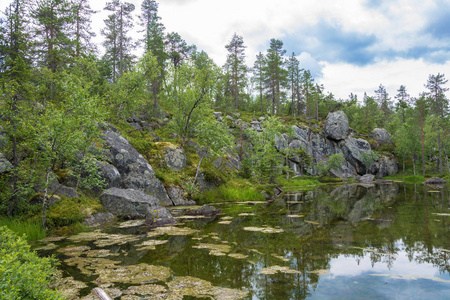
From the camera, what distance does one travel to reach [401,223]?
12.5 meters

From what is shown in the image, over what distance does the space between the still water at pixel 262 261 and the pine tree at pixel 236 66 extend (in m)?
56.1

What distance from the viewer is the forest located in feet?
36.9

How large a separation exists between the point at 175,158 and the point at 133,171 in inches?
228

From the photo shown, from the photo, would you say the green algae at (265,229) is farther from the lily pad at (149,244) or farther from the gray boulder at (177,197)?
the gray boulder at (177,197)

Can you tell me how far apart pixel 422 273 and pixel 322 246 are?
9.63ft

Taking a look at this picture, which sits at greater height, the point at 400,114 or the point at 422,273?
the point at 400,114

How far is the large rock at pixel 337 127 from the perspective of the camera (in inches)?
2618

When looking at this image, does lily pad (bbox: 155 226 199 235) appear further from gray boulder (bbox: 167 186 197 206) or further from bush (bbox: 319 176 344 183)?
bush (bbox: 319 176 344 183)

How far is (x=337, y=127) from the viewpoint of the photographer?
218ft

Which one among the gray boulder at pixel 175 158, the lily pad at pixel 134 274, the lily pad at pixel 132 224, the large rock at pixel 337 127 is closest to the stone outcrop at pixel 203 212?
the lily pad at pixel 132 224

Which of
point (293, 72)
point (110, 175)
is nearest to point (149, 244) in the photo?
point (110, 175)

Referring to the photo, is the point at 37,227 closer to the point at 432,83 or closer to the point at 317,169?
the point at 317,169

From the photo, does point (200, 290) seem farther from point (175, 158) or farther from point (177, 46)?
point (177, 46)

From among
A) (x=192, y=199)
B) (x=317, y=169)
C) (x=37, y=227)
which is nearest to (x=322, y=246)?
(x=37, y=227)
